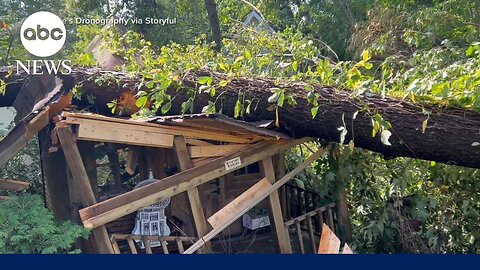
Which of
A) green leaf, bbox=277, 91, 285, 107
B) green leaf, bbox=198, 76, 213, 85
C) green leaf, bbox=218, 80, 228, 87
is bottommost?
green leaf, bbox=277, 91, 285, 107

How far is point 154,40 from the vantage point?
40.5 ft

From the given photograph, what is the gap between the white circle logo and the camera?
716 cm

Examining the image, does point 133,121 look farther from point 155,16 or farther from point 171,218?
point 155,16

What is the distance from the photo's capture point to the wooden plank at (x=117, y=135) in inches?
197

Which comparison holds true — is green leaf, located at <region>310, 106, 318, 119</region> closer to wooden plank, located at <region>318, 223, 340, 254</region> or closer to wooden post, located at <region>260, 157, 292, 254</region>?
wooden plank, located at <region>318, 223, 340, 254</region>

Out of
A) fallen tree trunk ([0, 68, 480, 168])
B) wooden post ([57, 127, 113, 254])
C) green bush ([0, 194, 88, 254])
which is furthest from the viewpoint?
wooden post ([57, 127, 113, 254])

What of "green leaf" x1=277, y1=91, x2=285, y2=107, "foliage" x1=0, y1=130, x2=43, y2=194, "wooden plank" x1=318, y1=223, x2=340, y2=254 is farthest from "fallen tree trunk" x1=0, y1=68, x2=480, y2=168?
"foliage" x1=0, y1=130, x2=43, y2=194

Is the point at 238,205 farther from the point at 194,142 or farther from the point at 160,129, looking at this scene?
the point at 160,129

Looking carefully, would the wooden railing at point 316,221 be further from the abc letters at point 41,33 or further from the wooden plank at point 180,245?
the abc letters at point 41,33

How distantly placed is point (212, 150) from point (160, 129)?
0.62m

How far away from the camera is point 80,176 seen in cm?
521

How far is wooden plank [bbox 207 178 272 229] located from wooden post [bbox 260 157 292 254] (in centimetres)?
12

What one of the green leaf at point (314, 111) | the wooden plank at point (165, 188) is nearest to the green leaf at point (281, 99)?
the green leaf at point (314, 111)

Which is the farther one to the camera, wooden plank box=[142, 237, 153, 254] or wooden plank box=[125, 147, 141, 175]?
wooden plank box=[125, 147, 141, 175]
